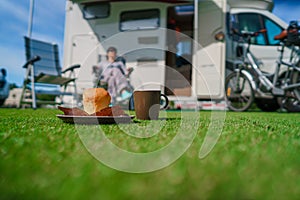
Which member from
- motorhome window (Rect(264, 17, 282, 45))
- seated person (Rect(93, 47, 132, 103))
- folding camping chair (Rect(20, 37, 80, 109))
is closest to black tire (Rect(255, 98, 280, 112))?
motorhome window (Rect(264, 17, 282, 45))

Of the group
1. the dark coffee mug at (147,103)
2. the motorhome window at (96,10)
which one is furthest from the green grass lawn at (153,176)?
the motorhome window at (96,10)

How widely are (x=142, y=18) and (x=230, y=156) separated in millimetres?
4891

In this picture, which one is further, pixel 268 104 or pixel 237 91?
pixel 268 104

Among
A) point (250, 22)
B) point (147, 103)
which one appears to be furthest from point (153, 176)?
point (250, 22)

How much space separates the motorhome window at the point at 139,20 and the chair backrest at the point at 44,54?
1415mm

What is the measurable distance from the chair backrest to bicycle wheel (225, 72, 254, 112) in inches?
122

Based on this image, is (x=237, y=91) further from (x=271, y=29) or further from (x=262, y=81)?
(x=271, y=29)

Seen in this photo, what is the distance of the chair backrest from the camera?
4527 mm

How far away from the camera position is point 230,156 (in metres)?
0.61

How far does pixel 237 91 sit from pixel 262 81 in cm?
40

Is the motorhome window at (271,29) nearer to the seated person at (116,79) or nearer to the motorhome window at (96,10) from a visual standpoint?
the seated person at (116,79)

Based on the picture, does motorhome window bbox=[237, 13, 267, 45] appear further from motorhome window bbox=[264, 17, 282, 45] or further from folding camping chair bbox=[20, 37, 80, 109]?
folding camping chair bbox=[20, 37, 80, 109]

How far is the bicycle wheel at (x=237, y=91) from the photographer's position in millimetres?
4035

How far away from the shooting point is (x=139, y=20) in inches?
203
